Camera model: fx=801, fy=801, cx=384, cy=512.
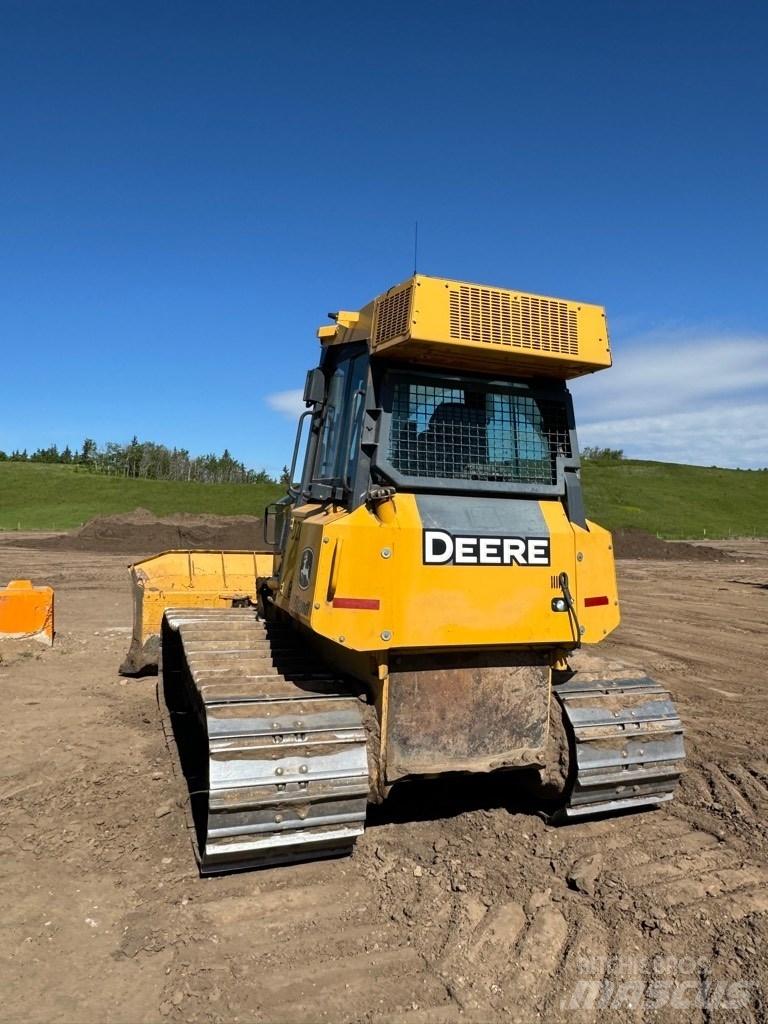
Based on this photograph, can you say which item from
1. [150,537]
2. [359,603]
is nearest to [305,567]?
[359,603]

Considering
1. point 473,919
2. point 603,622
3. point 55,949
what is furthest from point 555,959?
point 55,949

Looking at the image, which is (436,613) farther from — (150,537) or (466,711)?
(150,537)

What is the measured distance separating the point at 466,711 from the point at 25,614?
7.77 metres

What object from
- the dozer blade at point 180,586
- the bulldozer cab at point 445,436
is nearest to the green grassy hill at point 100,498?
the dozer blade at point 180,586

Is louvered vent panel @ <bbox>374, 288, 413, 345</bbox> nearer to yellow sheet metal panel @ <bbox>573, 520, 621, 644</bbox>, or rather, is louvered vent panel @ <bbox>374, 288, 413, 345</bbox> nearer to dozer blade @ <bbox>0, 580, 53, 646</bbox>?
yellow sheet metal panel @ <bbox>573, 520, 621, 644</bbox>

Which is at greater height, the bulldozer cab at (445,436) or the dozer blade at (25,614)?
the bulldozer cab at (445,436)

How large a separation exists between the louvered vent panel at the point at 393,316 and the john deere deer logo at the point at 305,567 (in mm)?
1225

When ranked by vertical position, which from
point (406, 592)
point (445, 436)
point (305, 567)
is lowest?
point (406, 592)

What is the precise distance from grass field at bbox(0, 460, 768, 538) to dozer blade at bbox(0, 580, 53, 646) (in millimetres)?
29485

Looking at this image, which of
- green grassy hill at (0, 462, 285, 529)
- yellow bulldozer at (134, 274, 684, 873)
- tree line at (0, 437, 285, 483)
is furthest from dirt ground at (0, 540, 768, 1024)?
tree line at (0, 437, 285, 483)

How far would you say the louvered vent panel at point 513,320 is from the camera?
14.0ft

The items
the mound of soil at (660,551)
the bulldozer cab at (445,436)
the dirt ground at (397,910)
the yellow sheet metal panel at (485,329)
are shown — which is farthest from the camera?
the mound of soil at (660,551)

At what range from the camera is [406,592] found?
4152mm

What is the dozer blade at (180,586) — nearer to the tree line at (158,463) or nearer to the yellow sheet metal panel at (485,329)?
the yellow sheet metal panel at (485,329)
